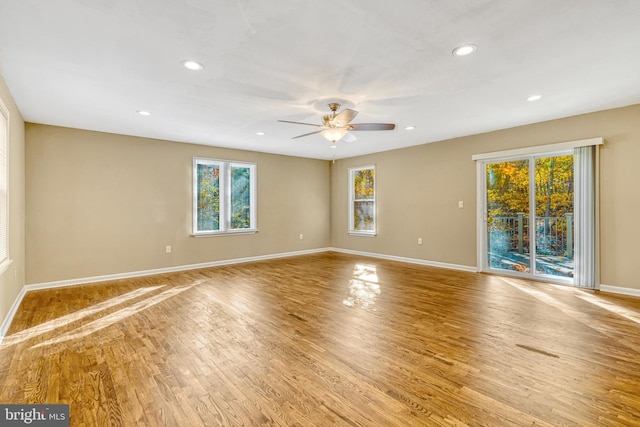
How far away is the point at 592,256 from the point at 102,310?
251 inches

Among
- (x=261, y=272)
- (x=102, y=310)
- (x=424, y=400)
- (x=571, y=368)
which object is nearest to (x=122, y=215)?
(x=102, y=310)

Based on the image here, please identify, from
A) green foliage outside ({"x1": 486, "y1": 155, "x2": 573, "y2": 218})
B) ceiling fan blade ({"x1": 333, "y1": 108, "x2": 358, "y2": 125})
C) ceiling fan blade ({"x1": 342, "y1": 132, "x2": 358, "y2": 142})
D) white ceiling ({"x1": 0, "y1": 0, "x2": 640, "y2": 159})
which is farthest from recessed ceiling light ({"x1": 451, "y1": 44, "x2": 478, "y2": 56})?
green foliage outside ({"x1": 486, "y1": 155, "x2": 573, "y2": 218})

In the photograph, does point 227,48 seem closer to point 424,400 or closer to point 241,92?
point 241,92

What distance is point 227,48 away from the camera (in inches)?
98.0

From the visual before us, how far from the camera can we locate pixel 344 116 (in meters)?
3.44

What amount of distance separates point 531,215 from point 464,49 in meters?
3.59

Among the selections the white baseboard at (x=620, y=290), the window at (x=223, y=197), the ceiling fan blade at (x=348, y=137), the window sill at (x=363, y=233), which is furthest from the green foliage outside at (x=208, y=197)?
the white baseboard at (x=620, y=290)

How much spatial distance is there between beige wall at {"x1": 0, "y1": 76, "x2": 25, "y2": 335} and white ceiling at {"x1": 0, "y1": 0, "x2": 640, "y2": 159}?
22cm

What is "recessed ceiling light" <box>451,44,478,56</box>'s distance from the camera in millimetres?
2479

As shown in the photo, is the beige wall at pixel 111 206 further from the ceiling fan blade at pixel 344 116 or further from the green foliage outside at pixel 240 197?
the ceiling fan blade at pixel 344 116

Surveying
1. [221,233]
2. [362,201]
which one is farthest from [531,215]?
[221,233]

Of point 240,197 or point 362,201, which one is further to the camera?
point 362,201

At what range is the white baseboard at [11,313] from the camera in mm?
2936

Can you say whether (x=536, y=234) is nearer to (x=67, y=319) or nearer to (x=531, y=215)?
(x=531, y=215)
